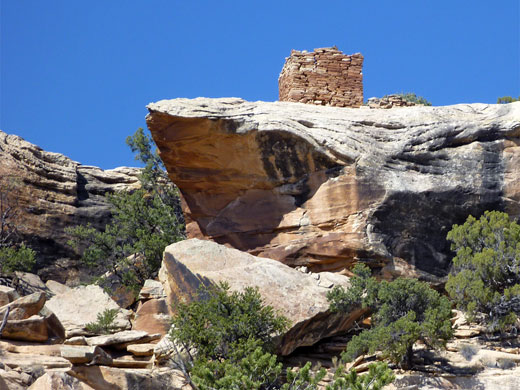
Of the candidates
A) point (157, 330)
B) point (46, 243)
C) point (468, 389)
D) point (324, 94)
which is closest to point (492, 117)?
point (324, 94)

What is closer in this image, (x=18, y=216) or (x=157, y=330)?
(x=157, y=330)

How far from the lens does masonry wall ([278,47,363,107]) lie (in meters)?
27.2

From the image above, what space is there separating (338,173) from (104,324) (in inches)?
323

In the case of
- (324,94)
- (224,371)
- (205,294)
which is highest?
(324,94)

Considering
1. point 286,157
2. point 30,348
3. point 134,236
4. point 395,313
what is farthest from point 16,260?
point 395,313

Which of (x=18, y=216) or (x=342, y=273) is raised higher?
(x=18, y=216)

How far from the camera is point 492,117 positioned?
24.6m

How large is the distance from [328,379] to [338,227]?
5718 mm

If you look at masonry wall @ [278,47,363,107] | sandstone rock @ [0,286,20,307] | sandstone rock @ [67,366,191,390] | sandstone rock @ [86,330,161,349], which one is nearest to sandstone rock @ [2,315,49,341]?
sandstone rock @ [86,330,161,349]

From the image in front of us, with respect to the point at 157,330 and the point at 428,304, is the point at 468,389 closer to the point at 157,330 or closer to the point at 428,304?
the point at 428,304

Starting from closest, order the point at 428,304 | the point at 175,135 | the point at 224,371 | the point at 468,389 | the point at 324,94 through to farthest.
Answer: the point at 224,371
the point at 468,389
the point at 428,304
the point at 175,135
the point at 324,94

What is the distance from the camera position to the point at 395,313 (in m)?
19.8

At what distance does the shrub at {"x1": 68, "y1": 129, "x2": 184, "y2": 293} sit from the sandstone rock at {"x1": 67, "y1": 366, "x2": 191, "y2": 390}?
793 cm

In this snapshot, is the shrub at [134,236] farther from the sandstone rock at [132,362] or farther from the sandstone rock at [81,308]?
the sandstone rock at [132,362]
